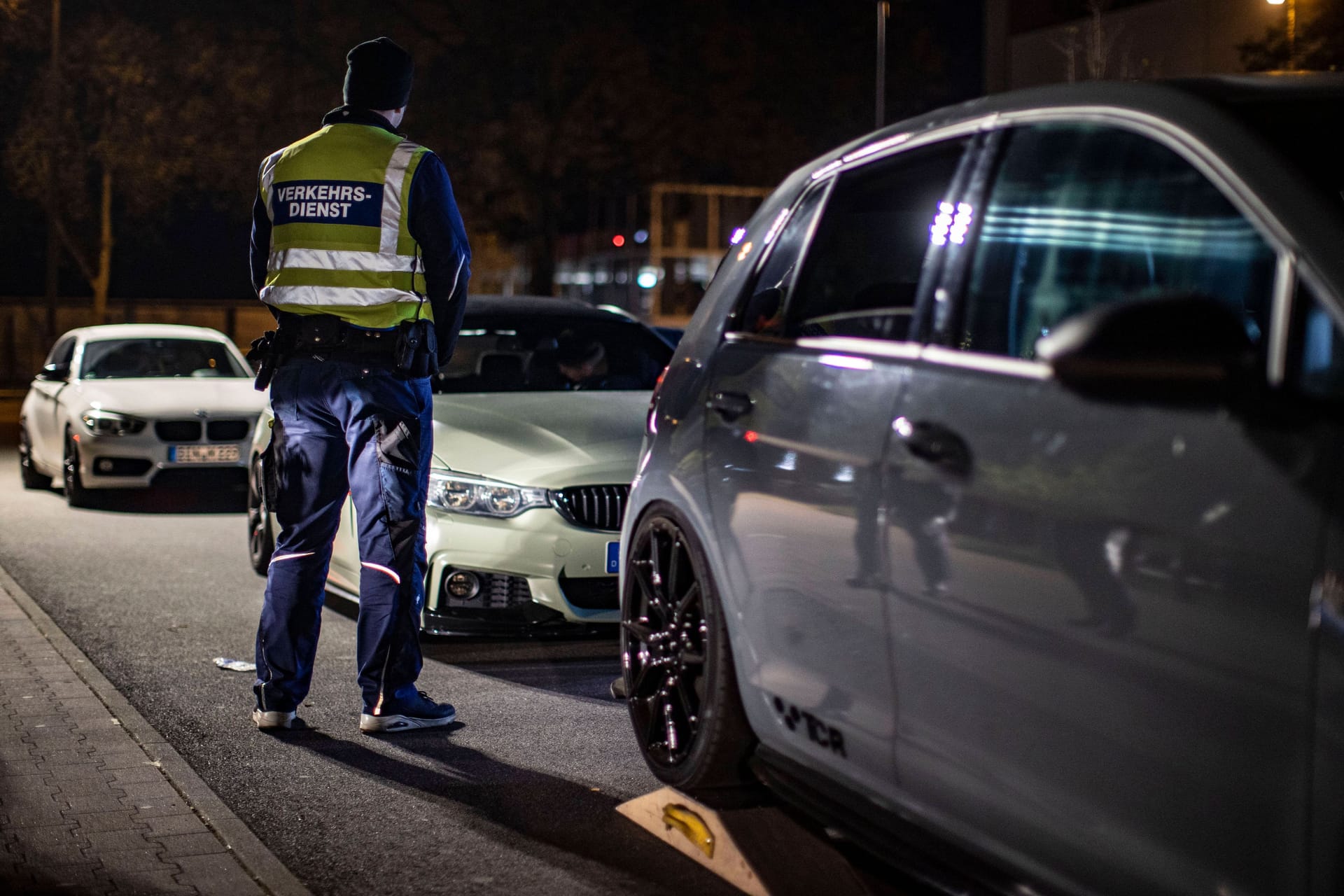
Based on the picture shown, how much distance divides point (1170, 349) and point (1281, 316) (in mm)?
200

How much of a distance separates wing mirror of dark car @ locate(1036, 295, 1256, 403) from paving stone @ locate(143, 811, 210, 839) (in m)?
2.97

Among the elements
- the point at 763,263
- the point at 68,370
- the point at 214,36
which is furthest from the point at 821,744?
the point at 214,36

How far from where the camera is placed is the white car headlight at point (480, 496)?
672 cm

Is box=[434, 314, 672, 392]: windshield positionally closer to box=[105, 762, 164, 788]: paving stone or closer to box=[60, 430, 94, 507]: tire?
box=[105, 762, 164, 788]: paving stone

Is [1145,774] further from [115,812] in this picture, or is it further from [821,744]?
[115,812]

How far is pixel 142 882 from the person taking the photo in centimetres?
411

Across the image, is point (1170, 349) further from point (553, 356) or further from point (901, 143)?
point (553, 356)

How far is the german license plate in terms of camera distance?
12594 mm

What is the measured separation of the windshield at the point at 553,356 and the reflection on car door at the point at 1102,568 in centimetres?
507

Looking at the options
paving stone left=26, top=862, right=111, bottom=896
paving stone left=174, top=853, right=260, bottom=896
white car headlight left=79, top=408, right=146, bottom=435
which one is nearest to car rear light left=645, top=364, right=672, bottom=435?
paving stone left=174, top=853, right=260, bottom=896

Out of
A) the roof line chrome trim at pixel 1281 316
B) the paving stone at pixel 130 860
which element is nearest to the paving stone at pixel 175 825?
the paving stone at pixel 130 860

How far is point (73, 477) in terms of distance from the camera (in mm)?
12695

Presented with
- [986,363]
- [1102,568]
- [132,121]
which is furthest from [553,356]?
[132,121]

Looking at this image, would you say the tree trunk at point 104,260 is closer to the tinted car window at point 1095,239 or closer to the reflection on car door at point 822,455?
the reflection on car door at point 822,455
